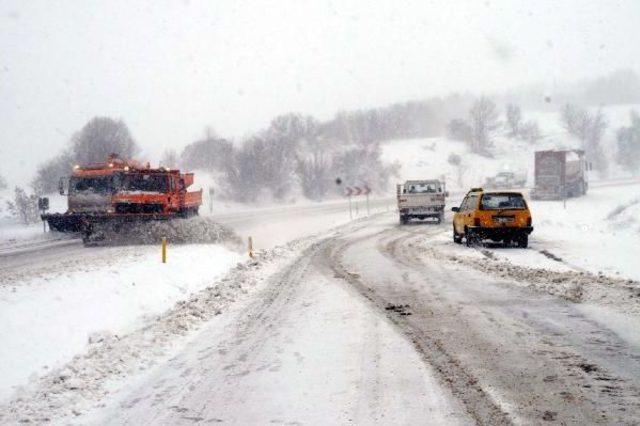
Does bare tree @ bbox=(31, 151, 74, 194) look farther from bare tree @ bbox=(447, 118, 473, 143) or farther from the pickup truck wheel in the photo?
bare tree @ bbox=(447, 118, 473, 143)

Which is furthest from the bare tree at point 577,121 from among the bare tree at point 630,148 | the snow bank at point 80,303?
the snow bank at point 80,303

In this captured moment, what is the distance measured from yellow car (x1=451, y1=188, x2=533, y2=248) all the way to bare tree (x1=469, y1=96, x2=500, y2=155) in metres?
84.2

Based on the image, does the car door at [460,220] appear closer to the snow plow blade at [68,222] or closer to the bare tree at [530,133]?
the snow plow blade at [68,222]

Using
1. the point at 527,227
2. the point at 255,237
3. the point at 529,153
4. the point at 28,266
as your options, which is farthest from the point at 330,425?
the point at 529,153

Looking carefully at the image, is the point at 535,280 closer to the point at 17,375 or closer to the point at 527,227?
the point at 527,227

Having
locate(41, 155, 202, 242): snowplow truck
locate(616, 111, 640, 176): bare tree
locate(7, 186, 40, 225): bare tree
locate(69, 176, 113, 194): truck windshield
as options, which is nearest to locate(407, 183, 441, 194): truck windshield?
locate(41, 155, 202, 242): snowplow truck

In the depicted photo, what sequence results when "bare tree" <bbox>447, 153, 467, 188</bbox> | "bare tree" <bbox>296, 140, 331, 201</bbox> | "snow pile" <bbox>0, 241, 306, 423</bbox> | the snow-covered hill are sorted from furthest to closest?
1. the snow-covered hill
2. "bare tree" <bbox>447, 153, 467, 188</bbox>
3. "bare tree" <bbox>296, 140, 331, 201</bbox>
4. "snow pile" <bbox>0, 241, 306, 423</bbox>

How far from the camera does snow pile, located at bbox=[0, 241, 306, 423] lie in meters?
5.35

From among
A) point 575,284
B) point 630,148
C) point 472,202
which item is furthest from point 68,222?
point 630,148

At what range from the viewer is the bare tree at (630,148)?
99.2 metres

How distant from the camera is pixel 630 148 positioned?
3935 inches

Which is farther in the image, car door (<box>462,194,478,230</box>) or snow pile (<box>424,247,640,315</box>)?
car door (<box>462,194,478,230</box>)

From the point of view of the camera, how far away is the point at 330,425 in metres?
4.60

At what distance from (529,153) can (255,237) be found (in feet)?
288
